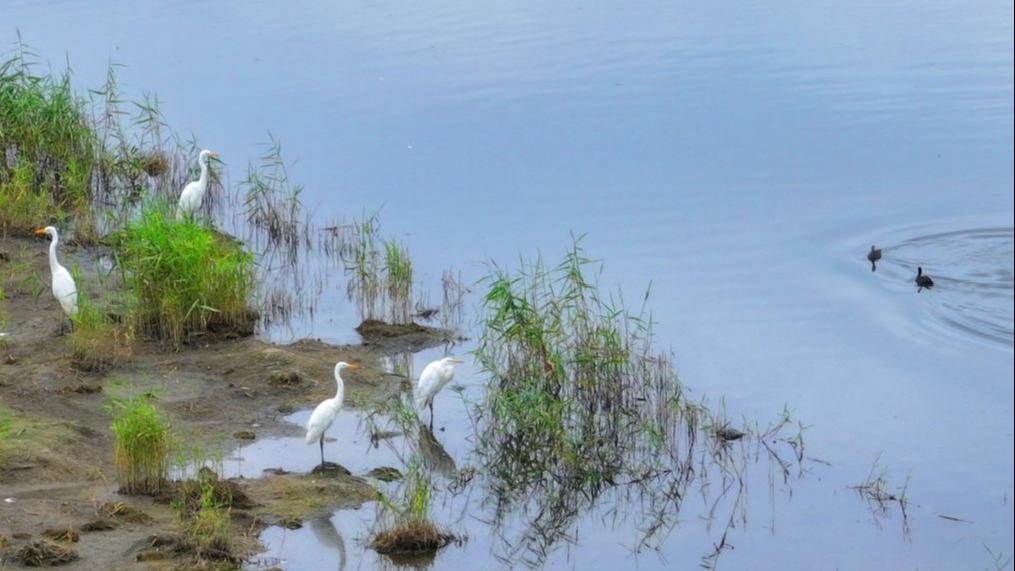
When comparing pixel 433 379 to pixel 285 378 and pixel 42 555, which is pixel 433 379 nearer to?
pixel 285 378

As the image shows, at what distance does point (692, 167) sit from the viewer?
55.3ft

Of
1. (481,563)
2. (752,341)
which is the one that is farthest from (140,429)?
(752,341)

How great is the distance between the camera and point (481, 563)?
8805 millimetres

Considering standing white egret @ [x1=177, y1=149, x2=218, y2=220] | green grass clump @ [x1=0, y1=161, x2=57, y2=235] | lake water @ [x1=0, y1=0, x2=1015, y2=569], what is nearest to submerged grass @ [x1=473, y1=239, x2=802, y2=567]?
lake water @ [x1=0, y1=0, x2=1015, y2=569]

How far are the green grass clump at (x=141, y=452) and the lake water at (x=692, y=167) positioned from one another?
823 millimetres

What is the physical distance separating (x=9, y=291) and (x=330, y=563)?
527cm

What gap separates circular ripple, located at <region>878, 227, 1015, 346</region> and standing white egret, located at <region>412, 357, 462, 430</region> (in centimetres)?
438

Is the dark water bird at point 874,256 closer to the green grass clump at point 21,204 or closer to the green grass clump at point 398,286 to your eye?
the green grass clump at point 398,286

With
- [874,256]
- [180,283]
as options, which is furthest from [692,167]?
[180,283]

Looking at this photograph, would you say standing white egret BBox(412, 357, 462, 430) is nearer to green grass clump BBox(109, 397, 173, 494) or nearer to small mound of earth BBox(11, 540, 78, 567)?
green grass clump BBox(109, 397, 173, 494)

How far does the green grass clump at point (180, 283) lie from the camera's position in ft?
37.9

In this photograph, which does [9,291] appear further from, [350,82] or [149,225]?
[350,82]

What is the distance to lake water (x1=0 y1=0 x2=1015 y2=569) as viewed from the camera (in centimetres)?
967

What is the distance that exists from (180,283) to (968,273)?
6786 millimetres
